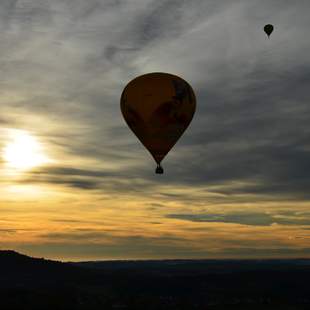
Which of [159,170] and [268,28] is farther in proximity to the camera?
[268,28]

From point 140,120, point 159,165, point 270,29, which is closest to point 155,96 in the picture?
point 140,120

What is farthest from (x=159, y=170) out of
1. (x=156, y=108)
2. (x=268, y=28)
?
(x=268, y=28)

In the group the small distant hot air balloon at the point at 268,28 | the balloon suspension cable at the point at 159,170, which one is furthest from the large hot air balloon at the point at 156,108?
the small distant hot air balloon at the point at 268,28

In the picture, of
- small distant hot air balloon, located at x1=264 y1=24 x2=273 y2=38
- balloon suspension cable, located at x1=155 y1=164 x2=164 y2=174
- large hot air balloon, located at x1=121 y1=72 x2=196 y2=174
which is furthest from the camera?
small distant hot air balloon, located at x1=264 y1=24 x2=273 y2=38

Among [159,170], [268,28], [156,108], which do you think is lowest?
[159,170]

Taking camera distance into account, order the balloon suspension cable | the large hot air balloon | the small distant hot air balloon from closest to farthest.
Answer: the balloon suspension cable
the large hot air balloon
the small distant hot air balloon

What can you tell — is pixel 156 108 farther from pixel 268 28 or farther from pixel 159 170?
pixel 268 28

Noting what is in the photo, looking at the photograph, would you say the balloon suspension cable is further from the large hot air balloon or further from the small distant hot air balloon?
the small distant hot air balloon

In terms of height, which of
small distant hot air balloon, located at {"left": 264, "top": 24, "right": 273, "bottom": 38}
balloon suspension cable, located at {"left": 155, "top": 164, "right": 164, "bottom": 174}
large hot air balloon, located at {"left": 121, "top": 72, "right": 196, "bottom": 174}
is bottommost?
balloon suspension cable, located at {"left": 155, "top": 164, "right": 164, "bottom": 174}

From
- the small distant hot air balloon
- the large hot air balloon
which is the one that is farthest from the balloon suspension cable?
the small distant hot air balloon

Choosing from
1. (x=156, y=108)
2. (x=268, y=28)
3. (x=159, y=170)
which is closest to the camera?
(x=159, y=170)
